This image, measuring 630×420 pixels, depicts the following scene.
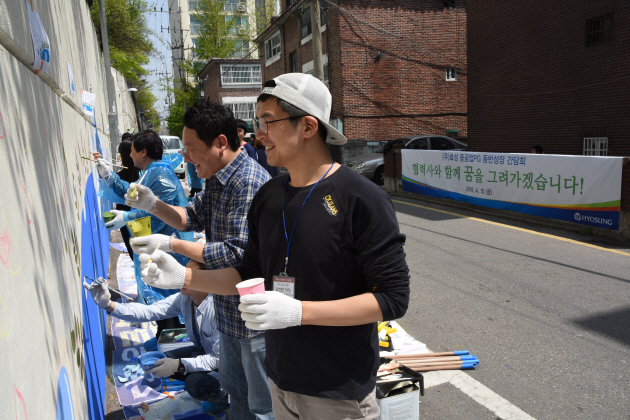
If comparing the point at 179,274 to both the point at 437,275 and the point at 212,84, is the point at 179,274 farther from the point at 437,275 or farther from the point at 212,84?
the point at 212,84

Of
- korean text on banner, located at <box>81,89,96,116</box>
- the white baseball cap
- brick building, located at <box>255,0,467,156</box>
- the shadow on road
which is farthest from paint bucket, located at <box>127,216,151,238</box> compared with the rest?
brick building, located at <box>255,0,467,156</box>

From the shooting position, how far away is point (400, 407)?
3.21m

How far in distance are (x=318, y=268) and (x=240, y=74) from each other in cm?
4742

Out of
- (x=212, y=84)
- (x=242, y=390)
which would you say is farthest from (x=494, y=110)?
(x=212, y=84)

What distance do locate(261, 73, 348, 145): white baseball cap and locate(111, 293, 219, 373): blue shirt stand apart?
2.23 meters

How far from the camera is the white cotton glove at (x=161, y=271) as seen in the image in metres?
1.97

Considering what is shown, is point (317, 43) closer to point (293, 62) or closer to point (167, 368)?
point (167, 368)

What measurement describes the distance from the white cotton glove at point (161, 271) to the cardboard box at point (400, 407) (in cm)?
172

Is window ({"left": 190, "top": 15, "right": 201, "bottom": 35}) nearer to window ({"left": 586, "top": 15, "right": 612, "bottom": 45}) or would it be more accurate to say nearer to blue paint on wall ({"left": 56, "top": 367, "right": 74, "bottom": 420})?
window ({"left": 586, "top": 15, "right": 612, "bottom": 45})

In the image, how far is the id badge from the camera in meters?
1.83

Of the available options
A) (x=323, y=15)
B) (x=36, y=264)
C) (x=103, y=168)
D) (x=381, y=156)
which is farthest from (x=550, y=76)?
(x=36, y=264)

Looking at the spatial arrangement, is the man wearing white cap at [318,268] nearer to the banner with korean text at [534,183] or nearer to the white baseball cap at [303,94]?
the white baseball cap at [303,94]

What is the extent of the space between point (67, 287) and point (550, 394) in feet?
11.2

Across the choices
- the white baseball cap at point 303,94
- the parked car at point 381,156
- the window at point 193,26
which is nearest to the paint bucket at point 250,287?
the white baseball cap at point 303,94
